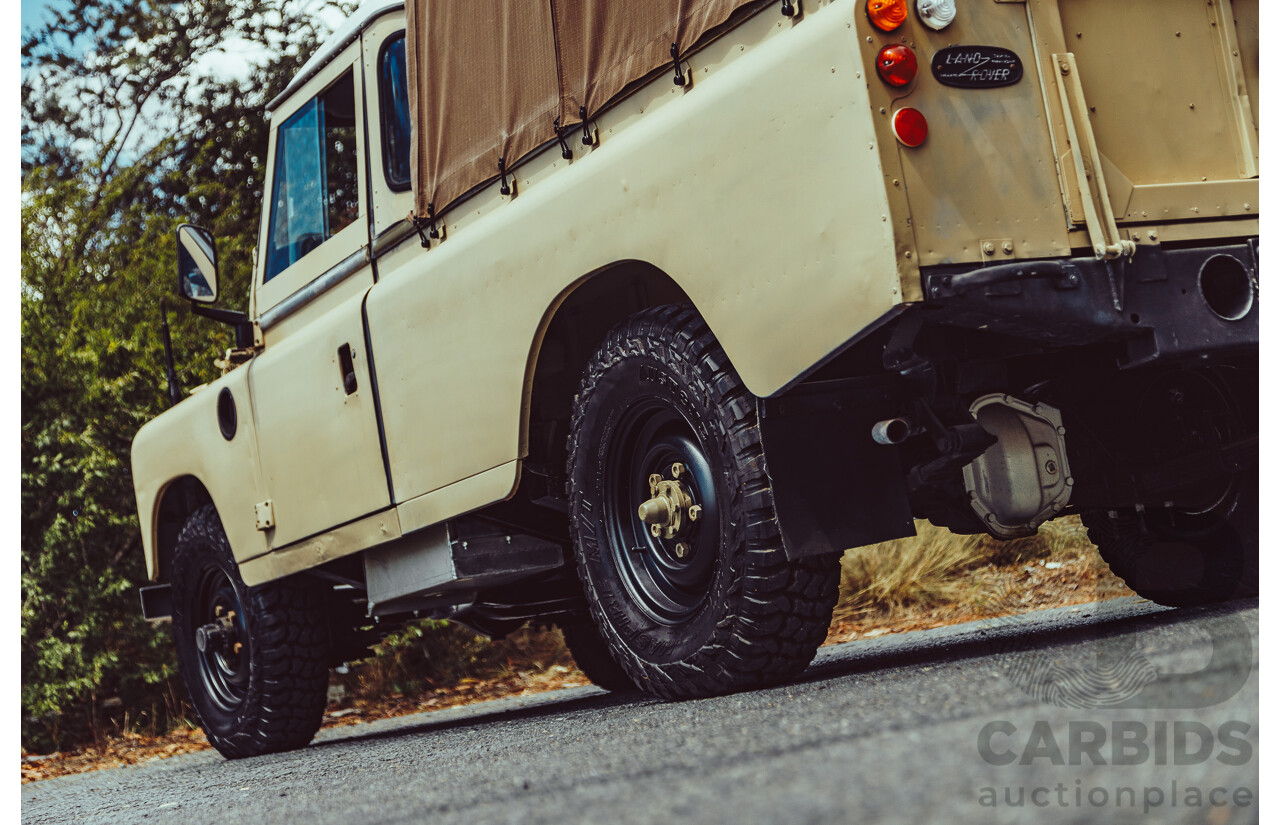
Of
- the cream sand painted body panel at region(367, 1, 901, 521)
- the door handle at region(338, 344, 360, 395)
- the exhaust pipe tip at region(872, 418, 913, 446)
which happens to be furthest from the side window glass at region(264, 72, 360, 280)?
the exhaust pipe tip at region(872, 418, 913, 446)

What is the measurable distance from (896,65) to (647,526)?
5.21ft

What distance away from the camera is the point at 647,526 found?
400 cm

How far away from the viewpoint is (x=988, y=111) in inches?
123

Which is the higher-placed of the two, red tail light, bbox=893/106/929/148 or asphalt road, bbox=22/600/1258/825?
red tail light, bbox=893/106/929/148

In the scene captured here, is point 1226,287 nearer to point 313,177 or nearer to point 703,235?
point 703,235

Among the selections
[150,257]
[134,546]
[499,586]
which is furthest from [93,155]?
[499,586]

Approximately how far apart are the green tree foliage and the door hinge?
435cm

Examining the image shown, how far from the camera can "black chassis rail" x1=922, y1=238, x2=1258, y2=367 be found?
3023mm

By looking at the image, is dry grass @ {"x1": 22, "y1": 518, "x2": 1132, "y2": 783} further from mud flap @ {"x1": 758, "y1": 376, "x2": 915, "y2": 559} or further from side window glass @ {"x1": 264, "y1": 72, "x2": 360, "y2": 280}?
side window glass @ {"x1": 264, "y1": 72, "x2": 360, "y2": 280}

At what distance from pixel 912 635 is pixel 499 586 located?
2.93 meters

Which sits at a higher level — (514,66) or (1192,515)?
(514,66)

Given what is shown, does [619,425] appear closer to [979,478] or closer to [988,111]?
[979,478]

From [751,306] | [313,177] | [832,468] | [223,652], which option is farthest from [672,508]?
[223,652]

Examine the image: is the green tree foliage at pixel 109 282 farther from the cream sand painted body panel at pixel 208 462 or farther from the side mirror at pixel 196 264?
the side mirror at pixel 196 264
